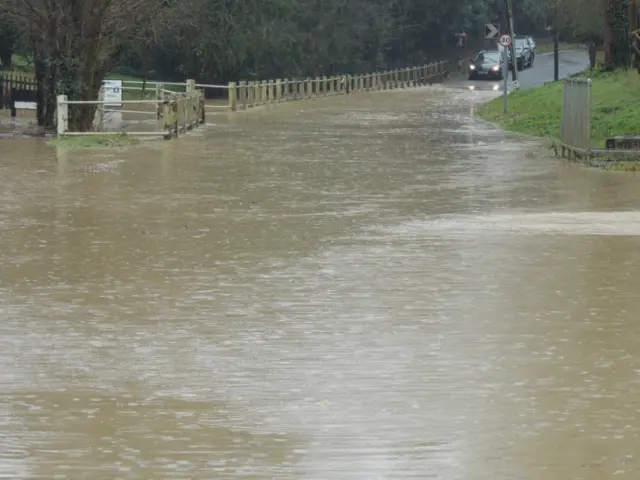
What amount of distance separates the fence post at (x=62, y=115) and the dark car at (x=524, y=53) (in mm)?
53278

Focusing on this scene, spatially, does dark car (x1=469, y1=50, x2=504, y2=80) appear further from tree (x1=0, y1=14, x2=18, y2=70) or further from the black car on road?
tree (x1=0, y1=14, x2=18, y2=70)

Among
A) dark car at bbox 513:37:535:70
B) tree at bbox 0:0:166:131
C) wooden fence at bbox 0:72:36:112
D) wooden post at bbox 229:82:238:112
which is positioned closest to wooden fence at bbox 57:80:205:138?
tree at bbox 0:0:166:131

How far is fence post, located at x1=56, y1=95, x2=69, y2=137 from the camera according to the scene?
33.6m

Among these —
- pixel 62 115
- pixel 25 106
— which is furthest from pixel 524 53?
pixel 62 115

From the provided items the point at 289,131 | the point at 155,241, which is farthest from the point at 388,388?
the point at 289,131

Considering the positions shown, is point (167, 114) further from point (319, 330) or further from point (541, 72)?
point (541, 72)

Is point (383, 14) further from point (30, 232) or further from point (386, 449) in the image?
point (386, 449)

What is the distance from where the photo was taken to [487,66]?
81812 millimetres

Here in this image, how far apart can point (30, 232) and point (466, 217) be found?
17.2 feet

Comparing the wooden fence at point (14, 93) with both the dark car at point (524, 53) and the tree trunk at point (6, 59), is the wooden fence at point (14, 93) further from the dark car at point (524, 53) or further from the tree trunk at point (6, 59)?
the dark car at point (524, 53)

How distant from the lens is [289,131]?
126 ft

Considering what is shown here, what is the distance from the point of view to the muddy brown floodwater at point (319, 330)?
320 inches

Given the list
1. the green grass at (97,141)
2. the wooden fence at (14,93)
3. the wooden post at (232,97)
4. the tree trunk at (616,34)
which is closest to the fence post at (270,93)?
the wooden post at (232,97)

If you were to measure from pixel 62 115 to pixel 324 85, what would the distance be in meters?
33.5
